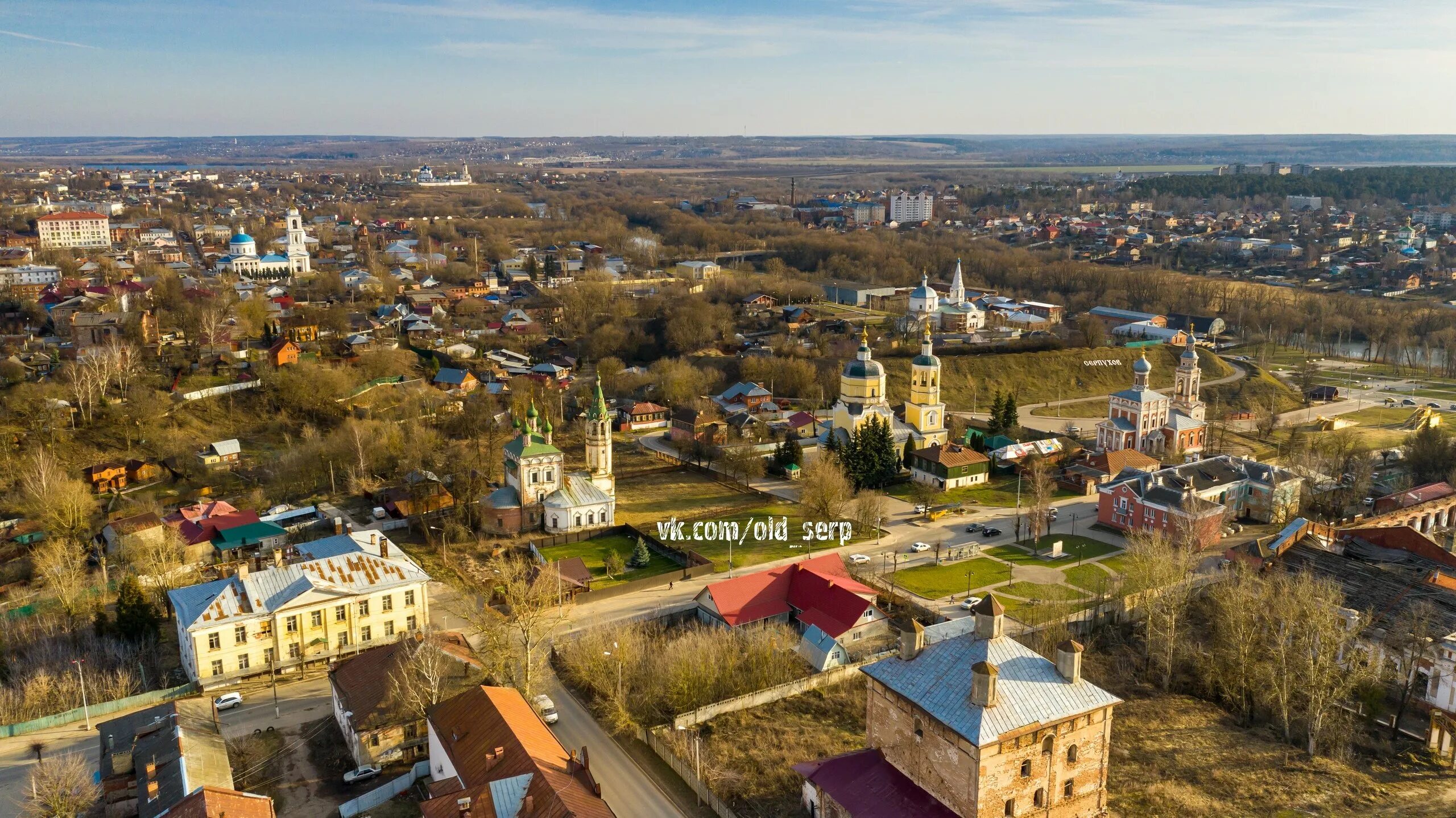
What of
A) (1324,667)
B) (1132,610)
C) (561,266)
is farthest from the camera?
(561,266)

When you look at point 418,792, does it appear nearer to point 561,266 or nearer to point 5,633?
point 5,633

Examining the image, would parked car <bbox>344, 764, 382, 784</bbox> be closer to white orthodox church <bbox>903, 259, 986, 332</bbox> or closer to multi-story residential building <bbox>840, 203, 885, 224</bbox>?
white orthodox church <bbox>903, 259, 986, 332</bbox>

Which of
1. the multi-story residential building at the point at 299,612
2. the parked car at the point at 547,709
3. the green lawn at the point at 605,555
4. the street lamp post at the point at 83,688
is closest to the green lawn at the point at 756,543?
the green lawn at the point at 605,555

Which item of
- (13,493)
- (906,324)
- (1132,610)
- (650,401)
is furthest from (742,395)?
(13,493)

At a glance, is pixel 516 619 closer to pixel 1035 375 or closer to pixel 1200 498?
pixel 1200 498

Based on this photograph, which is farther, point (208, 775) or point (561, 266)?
point (561, 266)

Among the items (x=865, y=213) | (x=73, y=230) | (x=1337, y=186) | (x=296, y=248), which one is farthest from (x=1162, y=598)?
(x=1337, y=186)
